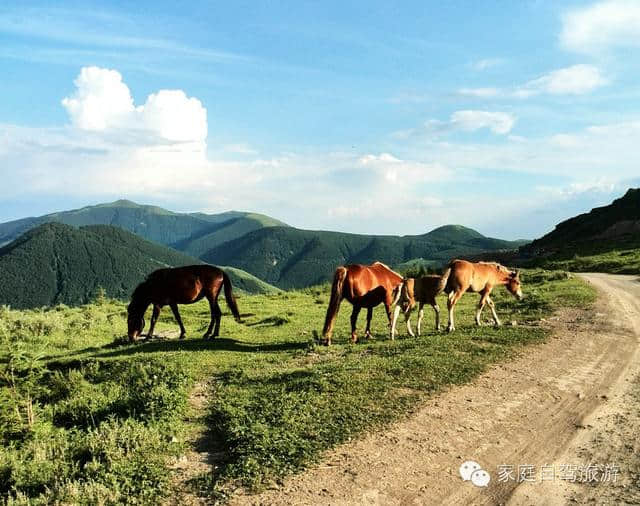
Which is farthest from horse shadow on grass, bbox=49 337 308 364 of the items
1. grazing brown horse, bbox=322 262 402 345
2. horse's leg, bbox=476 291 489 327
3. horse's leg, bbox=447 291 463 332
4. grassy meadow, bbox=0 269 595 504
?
horse's leg, bbox=476 291 489 327

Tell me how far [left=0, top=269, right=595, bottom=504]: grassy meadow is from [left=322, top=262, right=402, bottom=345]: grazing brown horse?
2.93ft

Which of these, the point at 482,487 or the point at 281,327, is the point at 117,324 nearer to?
the point at 281,327

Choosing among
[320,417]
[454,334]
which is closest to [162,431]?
[320,417]

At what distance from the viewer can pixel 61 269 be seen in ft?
585

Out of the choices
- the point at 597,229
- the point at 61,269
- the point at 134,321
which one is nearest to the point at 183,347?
the point at 134,321

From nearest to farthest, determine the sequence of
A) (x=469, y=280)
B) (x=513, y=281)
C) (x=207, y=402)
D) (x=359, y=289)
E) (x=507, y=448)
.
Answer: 1. (x=507, y=448)
2. (x=207, y=402)
3. (x=359, y=289)
4. (x=469, y=280)
5. (x=513, y=281)

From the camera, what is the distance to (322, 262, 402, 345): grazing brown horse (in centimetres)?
1358

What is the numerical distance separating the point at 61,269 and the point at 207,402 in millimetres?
195830

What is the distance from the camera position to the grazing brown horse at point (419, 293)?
15.1m

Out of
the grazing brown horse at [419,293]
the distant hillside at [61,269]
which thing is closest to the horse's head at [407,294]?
the grazing brown horse at [419,293]

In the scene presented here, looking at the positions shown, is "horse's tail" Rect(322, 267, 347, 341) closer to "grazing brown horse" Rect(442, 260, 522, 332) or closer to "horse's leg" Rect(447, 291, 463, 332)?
"grazing brown horse" Rect(442, 260, 522, 332)

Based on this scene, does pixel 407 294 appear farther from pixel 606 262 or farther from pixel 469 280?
pixel 606 262

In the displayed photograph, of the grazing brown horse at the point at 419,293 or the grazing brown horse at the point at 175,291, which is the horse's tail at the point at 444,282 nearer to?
the grazing brown horse at the point at 419,293

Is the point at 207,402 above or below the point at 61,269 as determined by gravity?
above
